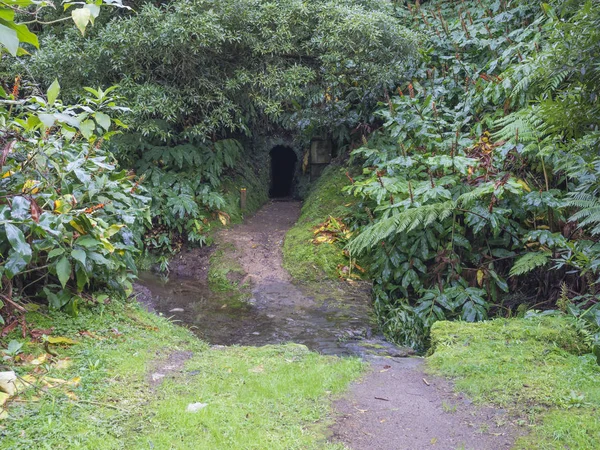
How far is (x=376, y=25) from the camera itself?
8.57 metres

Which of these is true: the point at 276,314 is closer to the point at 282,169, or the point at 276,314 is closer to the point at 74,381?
the point at 74,381

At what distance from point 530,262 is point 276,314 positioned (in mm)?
3460

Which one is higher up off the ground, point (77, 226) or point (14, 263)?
point (77, 226)

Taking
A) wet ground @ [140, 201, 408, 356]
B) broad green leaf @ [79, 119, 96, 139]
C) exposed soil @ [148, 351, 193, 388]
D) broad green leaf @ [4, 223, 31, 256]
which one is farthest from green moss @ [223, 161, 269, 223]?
broad green leaf @ [79, 119, 96, 139]

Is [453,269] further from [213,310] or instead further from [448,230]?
[213,310]

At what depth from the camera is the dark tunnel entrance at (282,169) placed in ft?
48.0

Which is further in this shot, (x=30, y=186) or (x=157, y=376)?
(x=30, y=186)

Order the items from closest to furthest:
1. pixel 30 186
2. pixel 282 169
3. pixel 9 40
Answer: pixel 9 40, pixel 30 186, pixel 282 169

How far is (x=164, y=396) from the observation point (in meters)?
3.41

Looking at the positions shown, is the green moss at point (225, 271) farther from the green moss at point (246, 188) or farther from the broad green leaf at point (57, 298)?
the broad green leaf at point (57, 298)

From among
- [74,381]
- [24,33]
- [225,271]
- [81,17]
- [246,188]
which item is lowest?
[225,271]

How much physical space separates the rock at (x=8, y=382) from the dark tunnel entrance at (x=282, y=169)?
11.7 metres


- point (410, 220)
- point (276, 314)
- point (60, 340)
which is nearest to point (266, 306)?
point (276, 314)

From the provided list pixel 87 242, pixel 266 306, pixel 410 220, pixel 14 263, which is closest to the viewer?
pixel 14 263
